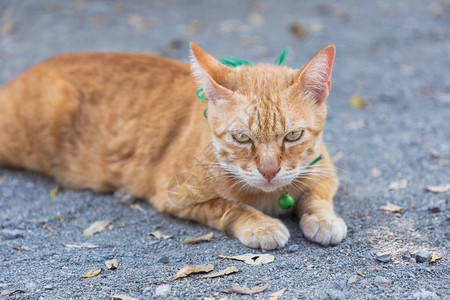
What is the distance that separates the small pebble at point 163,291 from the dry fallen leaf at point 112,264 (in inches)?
16.8

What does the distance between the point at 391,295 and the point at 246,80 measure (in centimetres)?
147

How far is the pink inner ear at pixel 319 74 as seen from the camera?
2799mm

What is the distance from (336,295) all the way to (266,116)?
1.04 m

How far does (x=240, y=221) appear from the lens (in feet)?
10.2

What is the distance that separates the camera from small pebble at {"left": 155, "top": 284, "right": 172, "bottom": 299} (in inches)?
97.7

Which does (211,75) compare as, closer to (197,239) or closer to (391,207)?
(197,239)

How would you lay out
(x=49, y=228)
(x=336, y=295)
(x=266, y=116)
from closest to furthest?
(x=336, y=295) → (x=266, y=116) → (x=49, y=228)

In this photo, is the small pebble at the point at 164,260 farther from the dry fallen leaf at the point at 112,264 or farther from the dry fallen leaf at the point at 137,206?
the dry fallen leaf at the point at 137,206

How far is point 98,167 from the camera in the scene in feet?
13.5

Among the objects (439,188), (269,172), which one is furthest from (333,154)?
(269,172)

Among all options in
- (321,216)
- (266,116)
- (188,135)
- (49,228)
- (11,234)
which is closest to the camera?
(266,116)

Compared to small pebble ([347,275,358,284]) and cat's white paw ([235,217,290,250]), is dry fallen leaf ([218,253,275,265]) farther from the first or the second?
small pebble ([347,275,358,284])

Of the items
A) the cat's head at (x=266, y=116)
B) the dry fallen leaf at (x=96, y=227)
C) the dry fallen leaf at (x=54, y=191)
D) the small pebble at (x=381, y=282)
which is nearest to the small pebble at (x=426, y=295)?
the small pebble at (x=381, y=282)

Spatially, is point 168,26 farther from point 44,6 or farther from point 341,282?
point 341,282
